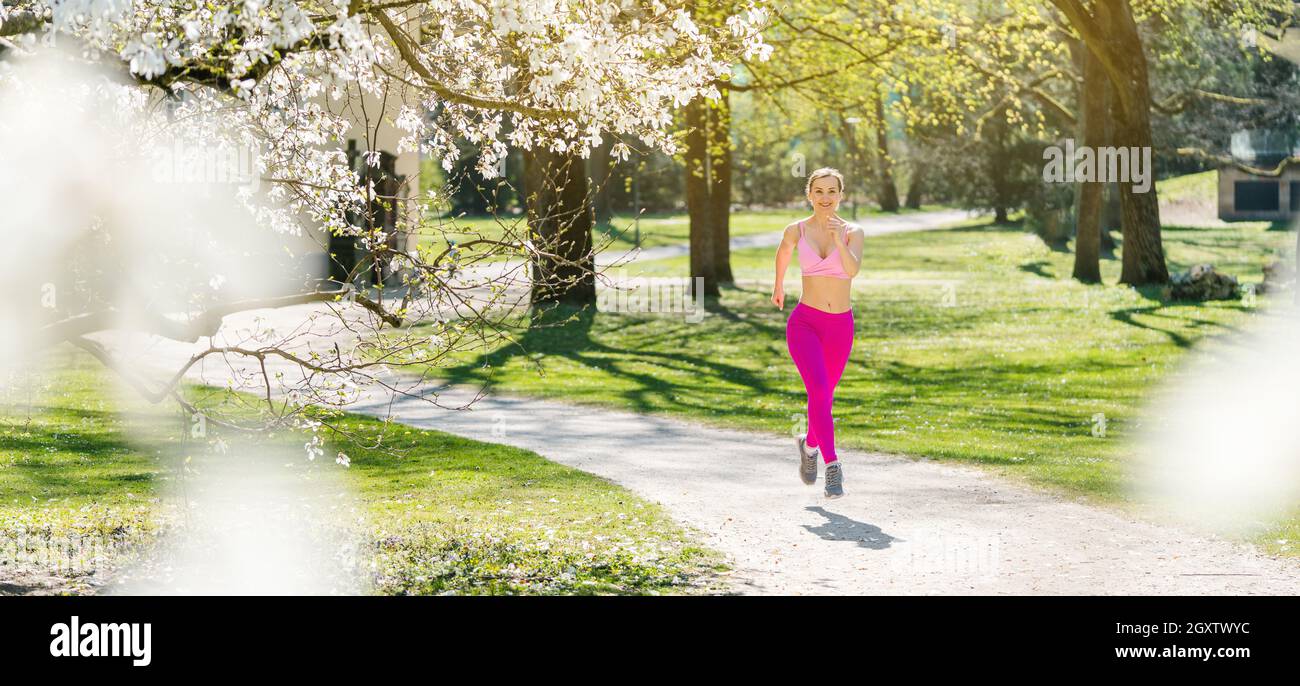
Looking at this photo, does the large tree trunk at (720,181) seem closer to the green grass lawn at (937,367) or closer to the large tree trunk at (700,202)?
the large tree trunk at (700,202)

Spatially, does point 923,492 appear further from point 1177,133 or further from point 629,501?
point 1177,133

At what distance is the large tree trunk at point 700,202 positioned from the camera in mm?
28203

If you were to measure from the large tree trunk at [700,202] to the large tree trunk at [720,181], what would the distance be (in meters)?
0.22

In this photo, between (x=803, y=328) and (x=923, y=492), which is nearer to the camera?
(x=803, y=328)

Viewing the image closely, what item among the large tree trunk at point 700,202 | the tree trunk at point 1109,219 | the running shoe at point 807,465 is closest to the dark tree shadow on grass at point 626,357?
the large tree trunk at point 700,202

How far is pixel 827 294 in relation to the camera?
9547mm

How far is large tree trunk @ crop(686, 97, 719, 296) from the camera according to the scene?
2820 cm

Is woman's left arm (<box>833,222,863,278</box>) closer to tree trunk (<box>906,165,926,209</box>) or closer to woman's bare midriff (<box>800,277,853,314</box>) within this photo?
woman's bare midriff (<box>800,277,853,314</box>)

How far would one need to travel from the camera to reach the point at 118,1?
6.16 meters

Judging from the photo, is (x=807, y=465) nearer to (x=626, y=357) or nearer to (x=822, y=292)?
(x=822, y=292)

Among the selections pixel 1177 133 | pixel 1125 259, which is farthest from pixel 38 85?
pixel 1177 133

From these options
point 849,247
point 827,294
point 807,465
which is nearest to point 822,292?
point 827,294

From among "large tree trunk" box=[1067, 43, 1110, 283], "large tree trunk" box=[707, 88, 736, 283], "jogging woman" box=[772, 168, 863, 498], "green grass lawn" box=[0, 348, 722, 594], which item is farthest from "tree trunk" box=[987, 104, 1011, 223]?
"jogging woman" box=[772, 168, 863, 498]

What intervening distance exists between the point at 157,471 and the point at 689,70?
19.1 ft
